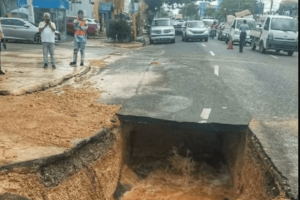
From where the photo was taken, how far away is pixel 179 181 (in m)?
5.79

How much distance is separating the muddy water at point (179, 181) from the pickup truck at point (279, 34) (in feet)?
41.6

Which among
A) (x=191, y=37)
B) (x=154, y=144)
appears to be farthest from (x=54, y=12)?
(x=154, y=144)

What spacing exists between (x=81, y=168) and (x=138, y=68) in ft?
24.9

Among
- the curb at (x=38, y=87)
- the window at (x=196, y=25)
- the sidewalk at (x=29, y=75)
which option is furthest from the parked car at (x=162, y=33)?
the curb at (x=38, y=87)

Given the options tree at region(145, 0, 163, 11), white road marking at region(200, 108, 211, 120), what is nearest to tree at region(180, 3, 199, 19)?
tree at region(145, 0, 163, 11)

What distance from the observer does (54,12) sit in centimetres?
2397

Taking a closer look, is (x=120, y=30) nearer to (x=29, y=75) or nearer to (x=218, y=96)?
(x=29, y=75)

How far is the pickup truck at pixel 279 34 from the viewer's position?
17.0 metres

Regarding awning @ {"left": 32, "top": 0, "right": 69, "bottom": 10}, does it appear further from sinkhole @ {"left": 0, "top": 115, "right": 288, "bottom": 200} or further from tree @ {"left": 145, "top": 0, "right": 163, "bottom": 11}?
tree @ {"left": 145, "top": 0, "right": 163, "bottom": 11}

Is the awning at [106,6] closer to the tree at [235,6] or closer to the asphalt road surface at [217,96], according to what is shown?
the asphalt road surface at [217,96]

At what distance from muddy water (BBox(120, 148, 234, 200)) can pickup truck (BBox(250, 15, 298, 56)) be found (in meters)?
12.7

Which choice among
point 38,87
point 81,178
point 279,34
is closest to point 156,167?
point 81,178

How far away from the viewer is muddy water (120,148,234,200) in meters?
5.25

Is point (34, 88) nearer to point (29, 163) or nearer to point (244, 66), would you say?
point (29, 163)
